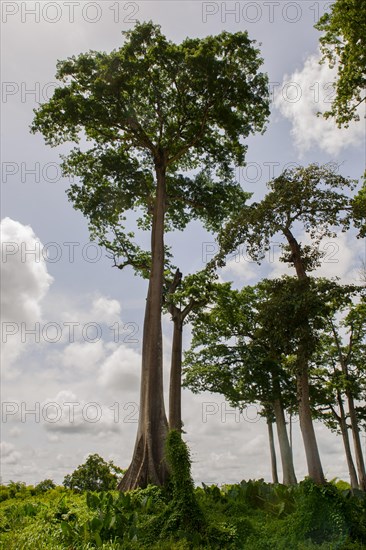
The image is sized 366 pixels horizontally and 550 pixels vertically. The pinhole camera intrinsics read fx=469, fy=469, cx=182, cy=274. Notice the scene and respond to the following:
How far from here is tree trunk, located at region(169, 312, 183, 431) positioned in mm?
18297

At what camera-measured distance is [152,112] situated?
1783 centimetres

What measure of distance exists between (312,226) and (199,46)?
7.66 metres

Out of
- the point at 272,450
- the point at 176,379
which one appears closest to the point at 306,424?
the point at 176,379

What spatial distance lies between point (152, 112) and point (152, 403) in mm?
10755

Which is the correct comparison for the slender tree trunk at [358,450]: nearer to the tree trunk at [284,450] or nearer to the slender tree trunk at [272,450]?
the tree trunk at [284,450]

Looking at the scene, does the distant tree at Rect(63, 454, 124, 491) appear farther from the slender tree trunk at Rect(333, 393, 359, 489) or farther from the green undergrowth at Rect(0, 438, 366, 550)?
the slender tree trunk at Rect(333, 393, 359, 489)

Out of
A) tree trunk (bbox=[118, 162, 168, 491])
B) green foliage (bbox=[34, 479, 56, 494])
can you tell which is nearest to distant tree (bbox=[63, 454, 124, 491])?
green foliage (bbox=[34, 479, 56, 494])

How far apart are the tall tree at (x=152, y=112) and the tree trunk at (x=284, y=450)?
479 inches

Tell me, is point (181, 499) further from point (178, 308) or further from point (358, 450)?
point (358, 450)

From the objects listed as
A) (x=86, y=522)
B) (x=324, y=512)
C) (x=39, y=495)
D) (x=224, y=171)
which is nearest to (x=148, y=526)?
(x=86, y=522)

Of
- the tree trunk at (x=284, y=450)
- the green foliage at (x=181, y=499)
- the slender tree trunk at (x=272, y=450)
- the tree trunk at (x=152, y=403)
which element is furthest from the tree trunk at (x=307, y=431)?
the slender tree trunk at (x=272, y=450)

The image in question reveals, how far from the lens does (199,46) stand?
16406mm

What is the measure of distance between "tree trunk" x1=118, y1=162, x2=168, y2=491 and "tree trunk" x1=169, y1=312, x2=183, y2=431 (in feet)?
13.3

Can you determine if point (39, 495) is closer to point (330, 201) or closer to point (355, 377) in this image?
point (330, 201)
